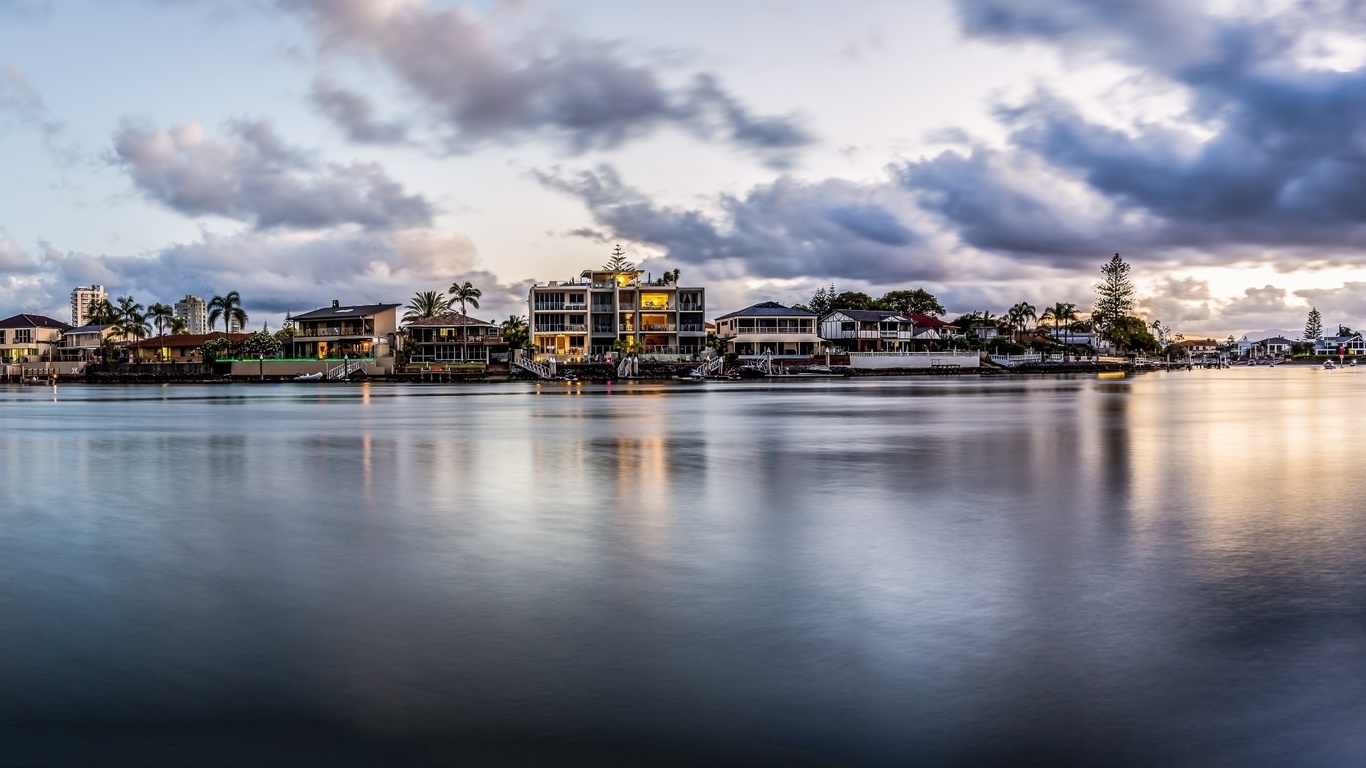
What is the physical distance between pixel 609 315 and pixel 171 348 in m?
64.3

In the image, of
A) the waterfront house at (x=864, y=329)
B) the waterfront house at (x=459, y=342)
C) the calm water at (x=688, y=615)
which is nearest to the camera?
the calm water at (x=688, y=615)

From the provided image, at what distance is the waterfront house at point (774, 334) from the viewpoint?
125750mm

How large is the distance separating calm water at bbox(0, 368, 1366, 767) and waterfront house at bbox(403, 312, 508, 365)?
99862 mm


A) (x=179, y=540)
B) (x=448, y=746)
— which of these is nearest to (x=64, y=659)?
(x=448, y=746)

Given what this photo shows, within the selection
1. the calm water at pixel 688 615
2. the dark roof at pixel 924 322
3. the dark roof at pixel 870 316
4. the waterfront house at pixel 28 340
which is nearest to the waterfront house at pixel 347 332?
the waterfront house at pixel 28 340

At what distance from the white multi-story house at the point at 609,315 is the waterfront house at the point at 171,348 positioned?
157 ft

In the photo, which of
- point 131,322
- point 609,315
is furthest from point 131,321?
point 609,315

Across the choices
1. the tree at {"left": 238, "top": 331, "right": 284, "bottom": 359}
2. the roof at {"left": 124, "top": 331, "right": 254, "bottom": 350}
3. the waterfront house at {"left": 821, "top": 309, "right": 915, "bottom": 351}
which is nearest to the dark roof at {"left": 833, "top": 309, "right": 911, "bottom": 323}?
the waterfront house at {"left": 821, "top": 309, "right": 915, "bottom": 351}

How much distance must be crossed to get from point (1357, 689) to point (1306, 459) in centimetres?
2067

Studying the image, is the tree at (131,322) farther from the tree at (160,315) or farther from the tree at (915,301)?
the tree at (915,301)

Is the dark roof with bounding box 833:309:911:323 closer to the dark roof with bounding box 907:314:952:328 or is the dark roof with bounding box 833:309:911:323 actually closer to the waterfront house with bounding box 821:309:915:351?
the waterfront house with bounding box 821:309:915:351

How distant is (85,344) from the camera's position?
146625 mm

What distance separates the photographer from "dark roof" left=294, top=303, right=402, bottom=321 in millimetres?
122562

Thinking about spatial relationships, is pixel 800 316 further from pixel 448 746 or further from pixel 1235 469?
pixel 448 746
